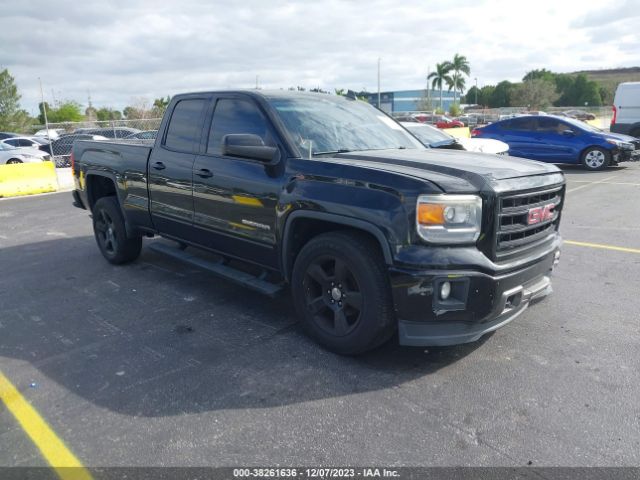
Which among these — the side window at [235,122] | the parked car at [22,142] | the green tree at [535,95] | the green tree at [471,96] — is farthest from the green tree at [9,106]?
the green tree at [471,96]

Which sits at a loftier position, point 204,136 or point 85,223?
point 204,136

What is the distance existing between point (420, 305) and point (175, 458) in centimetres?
157

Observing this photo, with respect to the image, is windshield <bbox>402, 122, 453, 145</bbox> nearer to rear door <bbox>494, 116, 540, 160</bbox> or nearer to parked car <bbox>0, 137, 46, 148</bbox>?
rear door <bbox>494, 116, 540, 160</bbox>

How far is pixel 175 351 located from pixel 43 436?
108 cm

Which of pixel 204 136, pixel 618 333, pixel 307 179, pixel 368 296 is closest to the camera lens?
pixel 368 296

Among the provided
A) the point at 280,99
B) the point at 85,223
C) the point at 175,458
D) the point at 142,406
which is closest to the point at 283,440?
the point at 175,458

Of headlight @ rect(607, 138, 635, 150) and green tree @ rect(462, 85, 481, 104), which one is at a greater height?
green tree @ rect(462, 85, 481, 104)

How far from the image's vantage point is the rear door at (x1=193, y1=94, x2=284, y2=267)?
3932mm

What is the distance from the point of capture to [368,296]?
10.7ft

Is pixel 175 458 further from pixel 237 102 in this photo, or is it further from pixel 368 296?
pixel 237 102

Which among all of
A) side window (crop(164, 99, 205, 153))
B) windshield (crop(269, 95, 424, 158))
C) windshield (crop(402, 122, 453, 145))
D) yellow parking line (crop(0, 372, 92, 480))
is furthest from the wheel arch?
windshield (crop(402, 122, 453, 145))

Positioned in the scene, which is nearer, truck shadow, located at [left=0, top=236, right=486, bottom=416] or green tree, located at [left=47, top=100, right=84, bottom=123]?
truck shadow, located at [left=0, top=236, right=486, bottom=416]

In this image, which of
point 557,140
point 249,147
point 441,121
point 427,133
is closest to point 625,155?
point 557,140

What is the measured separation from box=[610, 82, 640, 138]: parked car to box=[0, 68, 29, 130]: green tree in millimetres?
43264
